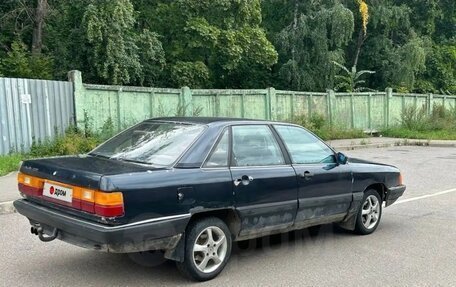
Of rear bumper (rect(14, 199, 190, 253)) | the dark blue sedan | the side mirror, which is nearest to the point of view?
rear bumper (rect(14, 199, 190, 253))

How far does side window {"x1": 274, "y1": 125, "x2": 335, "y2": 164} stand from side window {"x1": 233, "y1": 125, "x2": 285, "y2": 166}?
191 millimetres

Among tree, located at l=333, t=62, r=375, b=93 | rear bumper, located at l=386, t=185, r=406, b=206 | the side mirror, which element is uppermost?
tree, located at l=333, t=62, r=375, b=93

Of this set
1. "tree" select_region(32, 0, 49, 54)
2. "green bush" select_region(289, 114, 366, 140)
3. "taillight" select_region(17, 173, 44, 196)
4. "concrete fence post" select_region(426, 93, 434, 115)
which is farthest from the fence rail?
"tree" select_region(32, 0, 49, 54)

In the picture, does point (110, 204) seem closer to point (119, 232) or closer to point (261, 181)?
point (119, 232)

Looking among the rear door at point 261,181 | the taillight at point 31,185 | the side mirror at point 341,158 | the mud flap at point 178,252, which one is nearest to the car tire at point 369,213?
the side mirror at point 341,158

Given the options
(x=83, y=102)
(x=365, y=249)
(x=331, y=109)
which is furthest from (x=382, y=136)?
(x=365, y=249)

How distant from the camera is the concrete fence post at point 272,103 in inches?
805

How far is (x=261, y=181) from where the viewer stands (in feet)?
17.3

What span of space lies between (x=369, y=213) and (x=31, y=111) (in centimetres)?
948

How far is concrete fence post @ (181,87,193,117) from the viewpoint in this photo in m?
17.2

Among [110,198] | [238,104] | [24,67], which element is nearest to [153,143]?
[110,198]

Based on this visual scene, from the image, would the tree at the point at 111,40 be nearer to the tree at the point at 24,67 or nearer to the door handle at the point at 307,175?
the tree at the point at 24,67

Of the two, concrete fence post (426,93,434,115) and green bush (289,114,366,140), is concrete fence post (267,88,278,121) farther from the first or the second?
concrete fence post (426,93,434,115)

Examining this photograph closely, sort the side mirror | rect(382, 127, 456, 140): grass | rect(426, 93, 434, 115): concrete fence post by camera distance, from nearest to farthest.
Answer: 1. the side mirror
2. rect(382, 127, 456, 140): grass
3. rect(426, 93, 434, 115): concrete fence post
